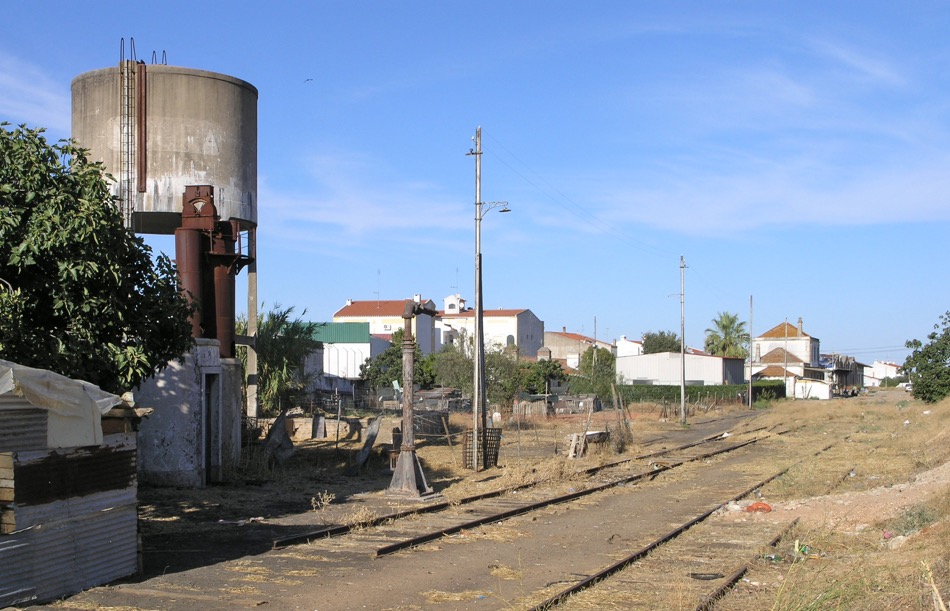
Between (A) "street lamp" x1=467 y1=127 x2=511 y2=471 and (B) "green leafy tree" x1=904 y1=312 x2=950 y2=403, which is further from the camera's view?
(B) "green leafy tree" x1=904 y1=312 x2=950 y2=403

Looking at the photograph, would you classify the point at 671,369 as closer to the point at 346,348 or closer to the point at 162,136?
the point at 346,348

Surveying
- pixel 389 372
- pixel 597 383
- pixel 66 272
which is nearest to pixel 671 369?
pixel 597 383

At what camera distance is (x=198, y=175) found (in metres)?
24.8

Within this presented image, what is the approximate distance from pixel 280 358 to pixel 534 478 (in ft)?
86.3

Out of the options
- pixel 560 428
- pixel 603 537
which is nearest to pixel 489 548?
pixel 603 537

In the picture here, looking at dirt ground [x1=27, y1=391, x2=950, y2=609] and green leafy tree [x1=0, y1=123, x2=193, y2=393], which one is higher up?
green leafy tree [x1=0, y1=123, x2=193, y2=393]

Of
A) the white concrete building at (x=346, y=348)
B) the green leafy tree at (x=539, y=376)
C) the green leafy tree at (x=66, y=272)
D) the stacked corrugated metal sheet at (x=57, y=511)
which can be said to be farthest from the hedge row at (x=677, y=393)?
the stacked corrugated metal sheet at (x=57, y=511)

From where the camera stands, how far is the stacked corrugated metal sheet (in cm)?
918

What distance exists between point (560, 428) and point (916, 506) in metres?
28.4

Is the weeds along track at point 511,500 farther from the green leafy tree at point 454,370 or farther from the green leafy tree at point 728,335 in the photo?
the green leafy tree at point 728,335

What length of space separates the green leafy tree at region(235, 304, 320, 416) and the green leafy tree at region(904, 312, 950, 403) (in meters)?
36.5

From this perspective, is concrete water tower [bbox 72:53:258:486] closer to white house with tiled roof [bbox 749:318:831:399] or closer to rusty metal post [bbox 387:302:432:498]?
rusty metal post [bbox 387:302:432:498]

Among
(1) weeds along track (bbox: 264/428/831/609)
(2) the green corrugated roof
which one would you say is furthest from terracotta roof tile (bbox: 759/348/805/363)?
(1) weeds along track (bbox: 264/428/831/609)

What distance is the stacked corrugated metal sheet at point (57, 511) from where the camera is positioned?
918 centimetres
